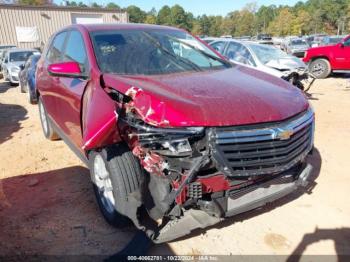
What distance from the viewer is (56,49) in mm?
4711

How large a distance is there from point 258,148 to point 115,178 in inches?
45.9

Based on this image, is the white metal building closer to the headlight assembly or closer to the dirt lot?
the headlight assembly

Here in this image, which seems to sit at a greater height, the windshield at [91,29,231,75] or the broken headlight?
the windshield at [91,29,231,75]

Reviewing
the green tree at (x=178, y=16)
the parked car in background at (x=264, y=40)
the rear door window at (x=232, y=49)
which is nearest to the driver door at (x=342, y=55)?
the parked car in background at (x=264, y=40)

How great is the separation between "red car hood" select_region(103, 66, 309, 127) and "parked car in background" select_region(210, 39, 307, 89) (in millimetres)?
5136

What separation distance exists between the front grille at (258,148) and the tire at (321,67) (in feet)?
39.4

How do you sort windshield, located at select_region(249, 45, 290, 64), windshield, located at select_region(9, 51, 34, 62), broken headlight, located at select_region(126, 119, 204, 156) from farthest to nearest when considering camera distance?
windshield, located at select_region(9, 51, 34, 62) → windshield, located at select_region(249, 45, 290, 64) → broken headlight, located at select_region(126, 119, 204, 156)

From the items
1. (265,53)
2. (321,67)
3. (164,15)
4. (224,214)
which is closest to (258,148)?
(224,214)

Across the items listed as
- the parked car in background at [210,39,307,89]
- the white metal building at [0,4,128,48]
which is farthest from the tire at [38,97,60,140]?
the white metal building at [0,4,128,48]

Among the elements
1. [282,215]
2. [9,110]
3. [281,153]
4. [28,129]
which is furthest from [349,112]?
[9,110]

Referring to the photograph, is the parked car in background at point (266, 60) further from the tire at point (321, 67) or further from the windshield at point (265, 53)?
the tire at point (321, 67)

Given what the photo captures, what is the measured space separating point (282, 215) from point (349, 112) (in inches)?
202

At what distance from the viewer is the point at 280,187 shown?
2916 millimetres

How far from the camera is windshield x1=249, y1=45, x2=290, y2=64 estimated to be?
8453 millimetres
